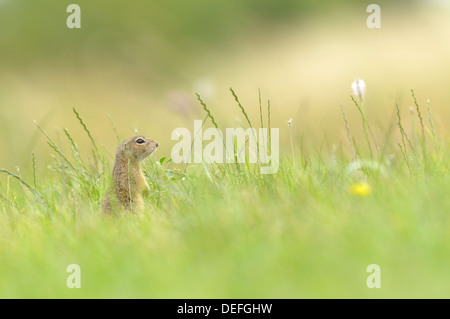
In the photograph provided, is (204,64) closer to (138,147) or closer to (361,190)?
(138,147)

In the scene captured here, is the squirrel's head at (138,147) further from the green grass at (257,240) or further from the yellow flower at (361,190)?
the yellow flower at (361,190)

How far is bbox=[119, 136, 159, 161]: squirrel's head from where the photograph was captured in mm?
4922

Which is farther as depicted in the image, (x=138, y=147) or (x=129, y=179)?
(x=138, y=147)

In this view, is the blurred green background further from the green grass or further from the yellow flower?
the yellow flower

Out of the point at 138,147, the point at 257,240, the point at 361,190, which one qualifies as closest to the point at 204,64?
the point at 138,147

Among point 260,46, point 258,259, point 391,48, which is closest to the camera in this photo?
point 258,259

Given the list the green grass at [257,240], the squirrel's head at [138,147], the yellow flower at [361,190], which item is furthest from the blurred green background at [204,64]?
the yellow flower at [361,190]

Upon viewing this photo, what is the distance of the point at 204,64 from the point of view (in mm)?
21500

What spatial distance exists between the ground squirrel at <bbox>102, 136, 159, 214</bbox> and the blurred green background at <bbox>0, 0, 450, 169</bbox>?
47 centimetres

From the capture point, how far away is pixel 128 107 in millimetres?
16062

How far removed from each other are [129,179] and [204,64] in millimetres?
17571
